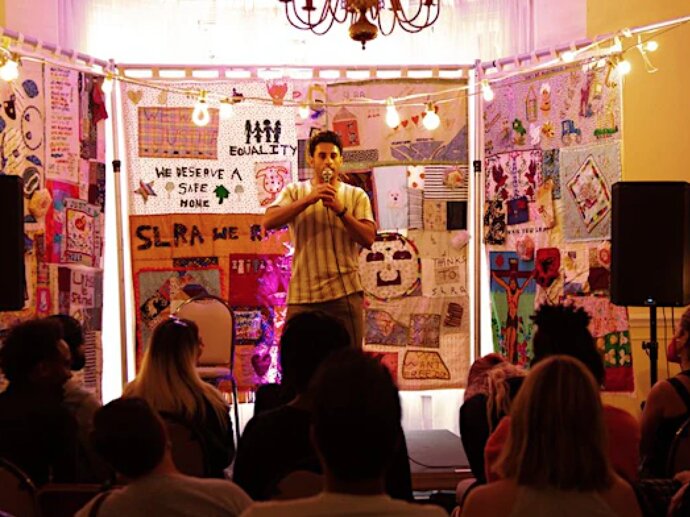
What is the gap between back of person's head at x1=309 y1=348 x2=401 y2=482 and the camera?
1.63 metres

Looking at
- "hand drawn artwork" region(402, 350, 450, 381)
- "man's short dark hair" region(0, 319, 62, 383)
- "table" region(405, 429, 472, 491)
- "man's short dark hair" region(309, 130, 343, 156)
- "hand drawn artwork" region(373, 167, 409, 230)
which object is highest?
"man's short dark hair" region(309, 130, 343, 156)

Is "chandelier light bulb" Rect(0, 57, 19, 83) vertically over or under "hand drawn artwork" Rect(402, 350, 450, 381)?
over

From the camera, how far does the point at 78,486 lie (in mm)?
2648

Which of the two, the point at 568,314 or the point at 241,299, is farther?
the point at 241,299

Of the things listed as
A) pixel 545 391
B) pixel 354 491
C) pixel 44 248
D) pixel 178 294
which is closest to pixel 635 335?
pixel 178 294

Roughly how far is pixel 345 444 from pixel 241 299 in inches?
170

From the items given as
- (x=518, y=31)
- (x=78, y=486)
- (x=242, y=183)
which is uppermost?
(x=518, y=31)

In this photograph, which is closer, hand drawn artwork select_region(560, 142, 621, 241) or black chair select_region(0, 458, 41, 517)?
black chair select_region(0, 458, 41, 517)

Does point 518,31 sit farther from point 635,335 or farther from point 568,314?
point 568,314

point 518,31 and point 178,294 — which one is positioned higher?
point 518,31

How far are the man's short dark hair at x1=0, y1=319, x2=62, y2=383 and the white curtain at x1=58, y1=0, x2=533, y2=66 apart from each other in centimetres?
329

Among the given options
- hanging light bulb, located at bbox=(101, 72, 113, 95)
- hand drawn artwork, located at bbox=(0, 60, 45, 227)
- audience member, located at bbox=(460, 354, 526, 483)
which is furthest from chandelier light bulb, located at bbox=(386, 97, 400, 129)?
audience member, located at bbox=(460, 354, 526, 483)

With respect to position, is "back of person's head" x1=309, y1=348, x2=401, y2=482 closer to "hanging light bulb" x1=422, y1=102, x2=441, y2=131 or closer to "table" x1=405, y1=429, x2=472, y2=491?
"table" x1=405, y1=429, x2=472, y2=491

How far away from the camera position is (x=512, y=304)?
579 cm
